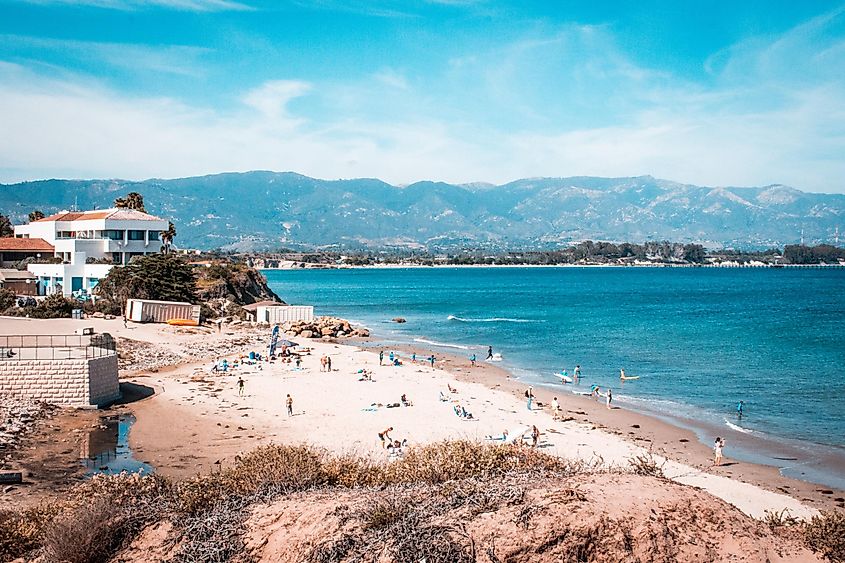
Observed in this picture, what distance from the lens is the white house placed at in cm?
5500

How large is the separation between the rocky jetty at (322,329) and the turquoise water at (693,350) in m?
2.99

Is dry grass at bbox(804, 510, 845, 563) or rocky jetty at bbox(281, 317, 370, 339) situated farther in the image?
rocky jetty at bbox(281, 317, 370, 339)

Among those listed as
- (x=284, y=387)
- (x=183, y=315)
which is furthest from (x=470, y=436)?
(x=183, y=315)

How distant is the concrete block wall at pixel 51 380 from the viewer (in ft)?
76.6

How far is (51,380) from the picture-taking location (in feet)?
76.9

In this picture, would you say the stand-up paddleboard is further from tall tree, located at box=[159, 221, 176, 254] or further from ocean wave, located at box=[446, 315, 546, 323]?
tall tree, located at box=[159, 221, 176, 254]

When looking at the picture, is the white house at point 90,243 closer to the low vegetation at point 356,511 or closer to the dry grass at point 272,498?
the dry grass at point 272,498

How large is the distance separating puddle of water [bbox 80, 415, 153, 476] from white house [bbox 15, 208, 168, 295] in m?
35.9

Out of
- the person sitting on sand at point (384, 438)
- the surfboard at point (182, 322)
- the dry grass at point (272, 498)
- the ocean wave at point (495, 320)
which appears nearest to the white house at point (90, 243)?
the surfboard at point (182, 322)

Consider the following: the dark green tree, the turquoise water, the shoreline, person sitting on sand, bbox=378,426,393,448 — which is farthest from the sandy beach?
the dark green tree

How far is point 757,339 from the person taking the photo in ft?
167

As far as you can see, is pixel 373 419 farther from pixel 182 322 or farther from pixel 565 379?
pixel 182 322

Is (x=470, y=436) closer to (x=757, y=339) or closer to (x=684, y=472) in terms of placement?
(x=684, y=472)

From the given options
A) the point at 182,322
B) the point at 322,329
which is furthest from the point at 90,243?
the point at 322,329
